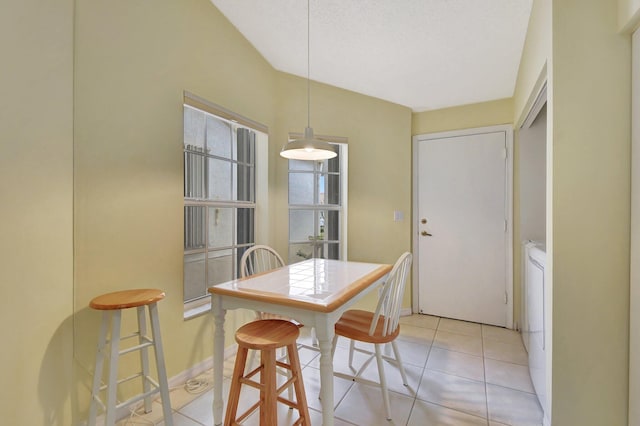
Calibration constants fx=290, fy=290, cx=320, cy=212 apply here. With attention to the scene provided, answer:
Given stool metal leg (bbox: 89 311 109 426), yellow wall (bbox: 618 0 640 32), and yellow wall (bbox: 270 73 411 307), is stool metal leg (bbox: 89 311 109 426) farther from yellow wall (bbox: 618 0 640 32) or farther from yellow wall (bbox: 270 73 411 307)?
yellow wall (bbox: 618 0 640 32)

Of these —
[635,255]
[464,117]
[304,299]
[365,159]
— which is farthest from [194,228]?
[464,117]

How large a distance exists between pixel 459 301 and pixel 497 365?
91cm

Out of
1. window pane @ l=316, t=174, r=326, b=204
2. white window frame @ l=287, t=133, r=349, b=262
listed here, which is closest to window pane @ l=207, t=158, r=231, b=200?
white window frame @ l=287, t=133, r=349, b=262

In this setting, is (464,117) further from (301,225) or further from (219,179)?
(219,179)

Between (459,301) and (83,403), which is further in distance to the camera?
(459,301)

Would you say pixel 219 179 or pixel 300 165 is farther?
pixel 300 165

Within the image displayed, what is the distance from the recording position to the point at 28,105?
4.13 feet

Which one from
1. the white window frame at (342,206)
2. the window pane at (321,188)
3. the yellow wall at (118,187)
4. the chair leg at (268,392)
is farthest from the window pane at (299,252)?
the chair leg at (268,392)

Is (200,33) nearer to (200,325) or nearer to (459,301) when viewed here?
(200,325)

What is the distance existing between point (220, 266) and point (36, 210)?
1.30 meters

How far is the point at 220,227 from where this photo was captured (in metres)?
2.43

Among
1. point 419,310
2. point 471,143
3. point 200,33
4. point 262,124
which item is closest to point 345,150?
point 262,124

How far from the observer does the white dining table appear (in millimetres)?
1303

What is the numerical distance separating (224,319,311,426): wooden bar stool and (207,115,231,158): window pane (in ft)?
4.96
